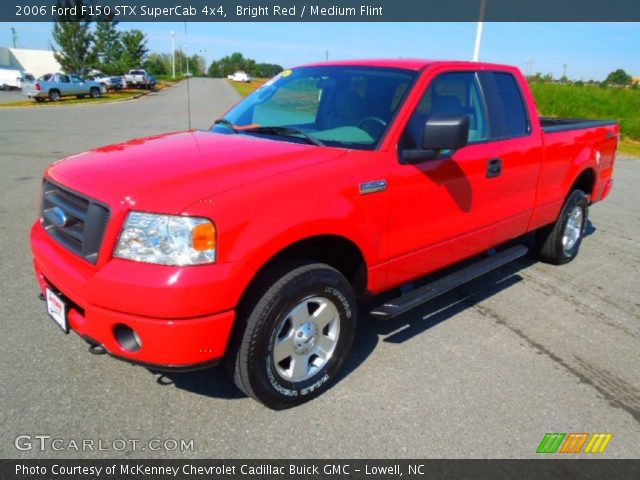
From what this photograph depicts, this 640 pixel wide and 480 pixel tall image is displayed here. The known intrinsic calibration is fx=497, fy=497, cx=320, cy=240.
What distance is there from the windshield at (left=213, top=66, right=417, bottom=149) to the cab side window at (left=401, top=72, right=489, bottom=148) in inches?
6.3

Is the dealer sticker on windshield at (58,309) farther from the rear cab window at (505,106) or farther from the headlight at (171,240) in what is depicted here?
the rear cab window at (505,106)

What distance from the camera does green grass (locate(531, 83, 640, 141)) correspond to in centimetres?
2186

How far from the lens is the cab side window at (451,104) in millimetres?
3197

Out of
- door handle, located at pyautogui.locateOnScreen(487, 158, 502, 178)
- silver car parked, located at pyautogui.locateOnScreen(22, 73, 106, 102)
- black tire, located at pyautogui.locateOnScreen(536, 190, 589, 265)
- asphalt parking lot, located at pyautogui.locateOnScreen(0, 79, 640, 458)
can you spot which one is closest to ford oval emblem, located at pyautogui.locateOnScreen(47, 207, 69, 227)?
asphalt parking lot, located at pyautogui.locateOnScreen(0, 79, 640, 458)

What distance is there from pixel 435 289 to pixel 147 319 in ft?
6.68

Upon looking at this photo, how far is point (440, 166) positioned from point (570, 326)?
1.83 metres

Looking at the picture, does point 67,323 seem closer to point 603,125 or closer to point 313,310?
point 313,310

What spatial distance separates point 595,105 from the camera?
76.3 ft

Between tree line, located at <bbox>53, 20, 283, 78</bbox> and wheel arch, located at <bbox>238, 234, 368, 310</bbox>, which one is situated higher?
tree line, located at <bbox>53, 20, 283, 78</bbox>

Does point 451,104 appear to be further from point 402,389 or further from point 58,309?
point 58,309

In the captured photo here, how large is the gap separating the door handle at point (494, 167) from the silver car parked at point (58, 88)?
31439mm

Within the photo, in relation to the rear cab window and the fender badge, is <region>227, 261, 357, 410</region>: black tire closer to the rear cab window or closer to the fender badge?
the fender badge
